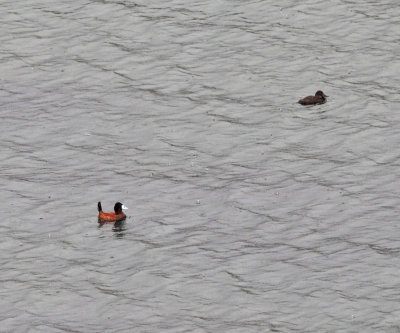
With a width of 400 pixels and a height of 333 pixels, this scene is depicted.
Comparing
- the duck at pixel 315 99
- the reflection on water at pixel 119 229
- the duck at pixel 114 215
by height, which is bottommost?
the reflection on water at pixel 119 229

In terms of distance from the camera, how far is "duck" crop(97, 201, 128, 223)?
39562 mm

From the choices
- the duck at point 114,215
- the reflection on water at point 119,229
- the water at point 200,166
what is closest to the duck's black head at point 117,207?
the duck at point 114,215

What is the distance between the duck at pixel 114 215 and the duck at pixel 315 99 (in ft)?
32.7

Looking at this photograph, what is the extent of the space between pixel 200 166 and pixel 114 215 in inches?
203

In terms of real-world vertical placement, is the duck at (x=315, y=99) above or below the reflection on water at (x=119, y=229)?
above

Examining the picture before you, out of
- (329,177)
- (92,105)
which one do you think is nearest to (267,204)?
(329,177)

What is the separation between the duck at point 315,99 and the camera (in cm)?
4762

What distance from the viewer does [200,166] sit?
43938 mm

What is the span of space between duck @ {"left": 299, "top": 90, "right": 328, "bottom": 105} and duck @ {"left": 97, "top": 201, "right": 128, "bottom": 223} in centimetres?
996

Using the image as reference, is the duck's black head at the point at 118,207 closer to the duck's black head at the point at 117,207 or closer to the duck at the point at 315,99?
the duck's black head at the point at 117,207

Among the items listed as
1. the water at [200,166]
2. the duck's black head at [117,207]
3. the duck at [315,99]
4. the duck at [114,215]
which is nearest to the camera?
the water at [200,166]

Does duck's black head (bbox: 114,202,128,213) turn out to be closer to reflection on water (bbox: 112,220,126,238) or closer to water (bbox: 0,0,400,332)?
reflection on water (bbox: 112,220,126,238)

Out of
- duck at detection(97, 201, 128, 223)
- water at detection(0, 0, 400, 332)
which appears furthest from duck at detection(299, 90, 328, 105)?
duck at detection(97, 201, 128, 223)

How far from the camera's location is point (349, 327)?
110 feet
